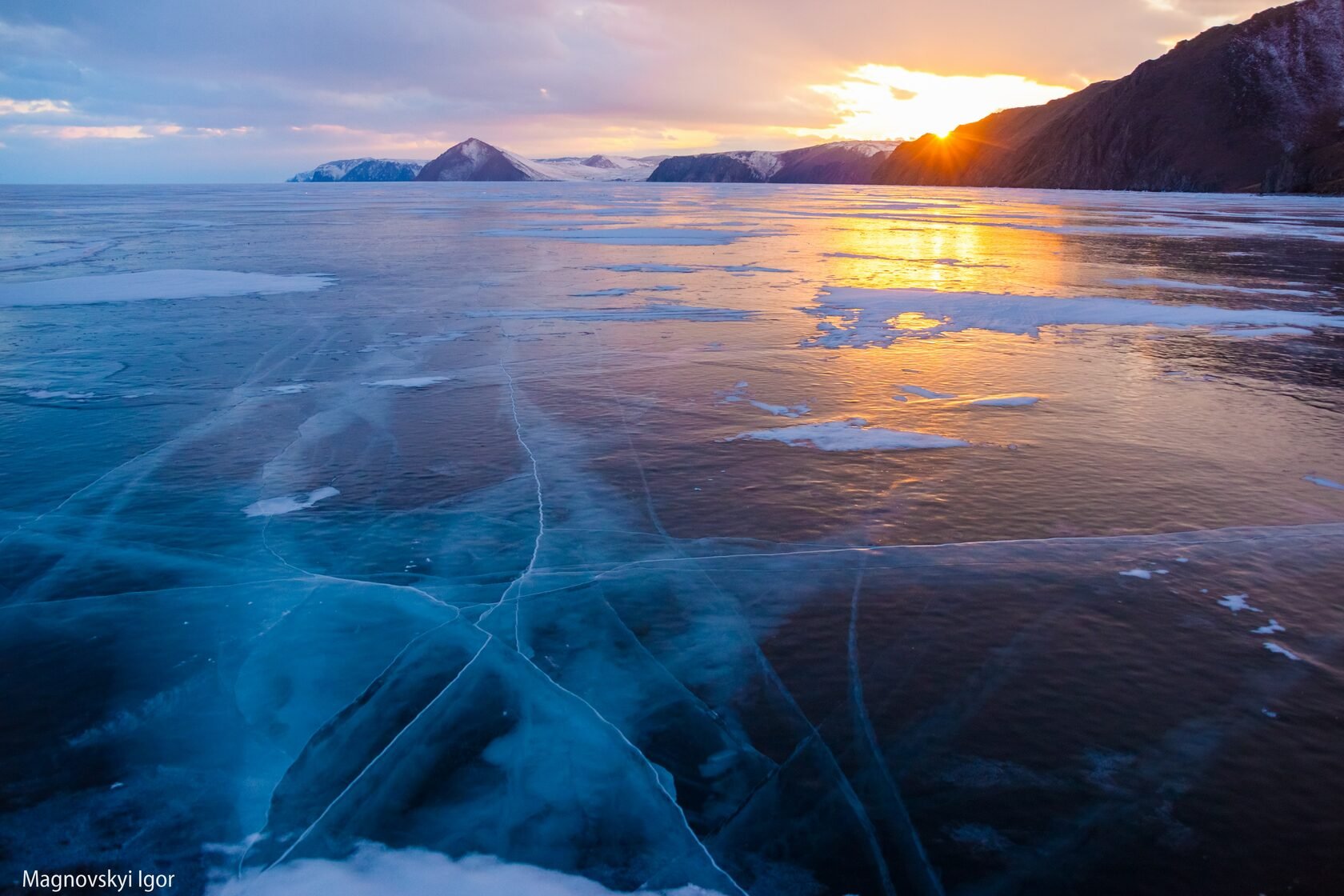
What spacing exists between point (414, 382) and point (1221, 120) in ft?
428

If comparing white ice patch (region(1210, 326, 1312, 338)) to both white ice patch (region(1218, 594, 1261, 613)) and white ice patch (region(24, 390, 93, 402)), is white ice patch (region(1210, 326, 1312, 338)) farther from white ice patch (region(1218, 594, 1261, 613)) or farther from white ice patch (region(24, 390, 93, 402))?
white ice patch (region(24, 390, 93, 402))

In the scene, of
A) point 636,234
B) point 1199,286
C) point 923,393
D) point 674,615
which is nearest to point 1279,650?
point 674,615

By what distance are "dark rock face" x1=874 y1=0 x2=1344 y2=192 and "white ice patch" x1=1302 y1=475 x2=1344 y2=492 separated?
102269 millimetres

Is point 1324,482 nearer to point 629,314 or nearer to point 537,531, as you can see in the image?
point 537,531

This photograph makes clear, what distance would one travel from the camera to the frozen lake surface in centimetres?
345

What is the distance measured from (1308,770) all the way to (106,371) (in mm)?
11864

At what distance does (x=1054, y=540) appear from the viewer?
5.92 m

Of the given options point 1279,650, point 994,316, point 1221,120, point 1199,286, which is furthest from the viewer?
point 1221,120

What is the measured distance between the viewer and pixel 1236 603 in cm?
510

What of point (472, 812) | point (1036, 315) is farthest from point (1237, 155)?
point (472, 812)

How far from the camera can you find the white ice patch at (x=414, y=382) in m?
9.75

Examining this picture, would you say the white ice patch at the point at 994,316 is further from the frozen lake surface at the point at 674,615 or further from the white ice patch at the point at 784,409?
the white ice patch at the point at 784,409

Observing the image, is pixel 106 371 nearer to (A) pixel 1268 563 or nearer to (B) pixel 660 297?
(B) pixel 660 297

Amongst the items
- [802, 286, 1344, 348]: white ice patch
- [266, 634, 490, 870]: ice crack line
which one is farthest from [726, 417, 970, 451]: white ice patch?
[266, 634, 490, 870]: ice crack line
